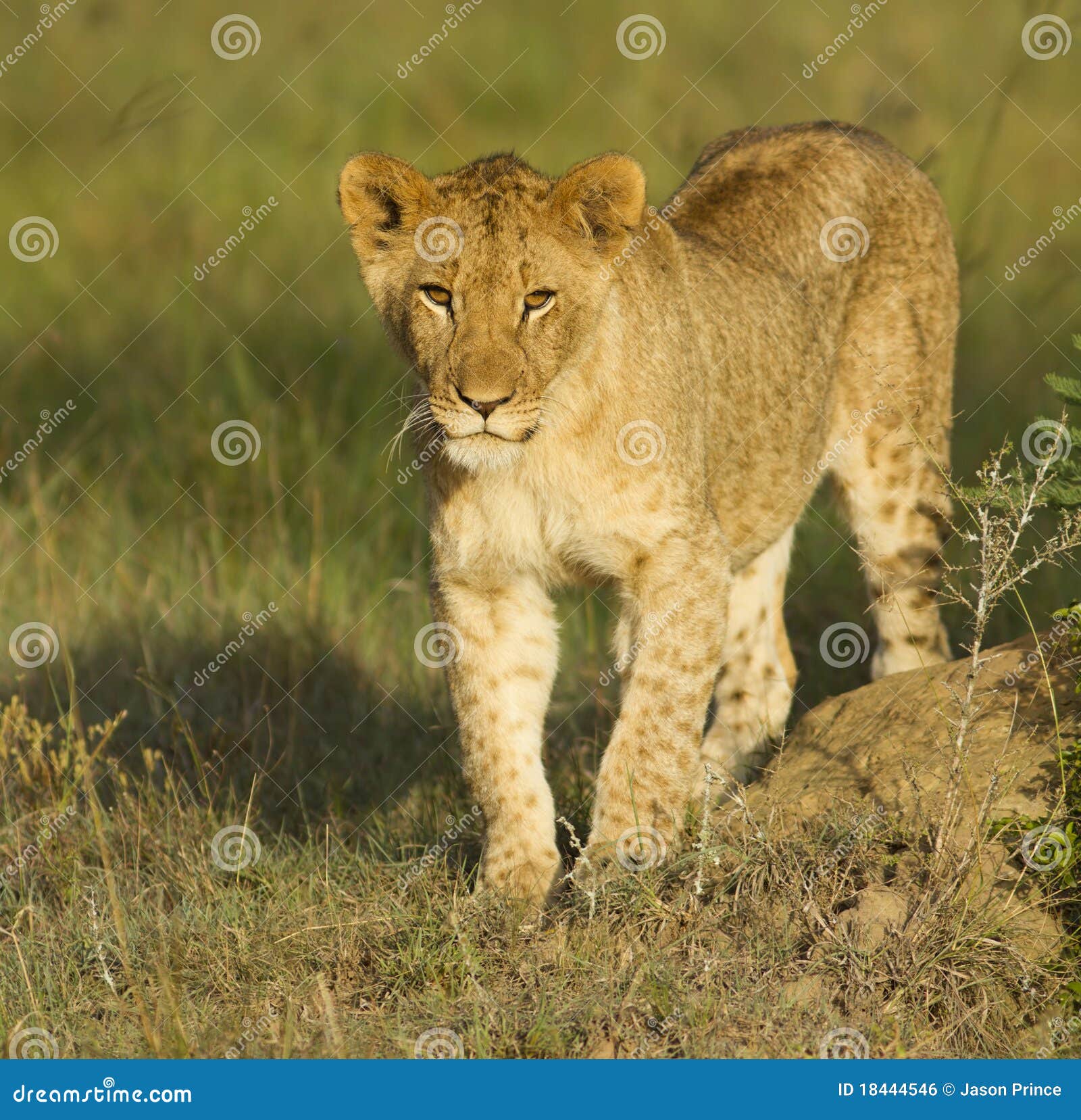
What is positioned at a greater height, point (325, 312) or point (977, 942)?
point (325, 312)

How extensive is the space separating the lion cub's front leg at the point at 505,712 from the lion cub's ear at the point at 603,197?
107cm

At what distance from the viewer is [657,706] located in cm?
445

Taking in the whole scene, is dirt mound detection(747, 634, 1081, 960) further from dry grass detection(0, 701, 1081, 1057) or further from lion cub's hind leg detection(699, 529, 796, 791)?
lion cub's hind leg detection(699, 529, 796, 791)

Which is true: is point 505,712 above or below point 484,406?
below

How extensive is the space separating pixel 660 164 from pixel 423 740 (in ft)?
25.0

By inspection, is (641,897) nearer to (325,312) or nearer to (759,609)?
(759,609)

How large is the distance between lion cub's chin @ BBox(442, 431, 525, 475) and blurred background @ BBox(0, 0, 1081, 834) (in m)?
1.19

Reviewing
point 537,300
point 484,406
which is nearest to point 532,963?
point 484,406

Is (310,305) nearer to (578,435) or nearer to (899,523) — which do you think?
(899,523)

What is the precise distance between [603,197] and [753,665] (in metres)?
2.65

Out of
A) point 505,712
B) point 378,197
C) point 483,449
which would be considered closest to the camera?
point 483,449

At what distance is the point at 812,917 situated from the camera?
3852 millimetres

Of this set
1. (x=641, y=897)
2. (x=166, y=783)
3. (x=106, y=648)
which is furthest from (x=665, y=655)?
(x=106, y=648)

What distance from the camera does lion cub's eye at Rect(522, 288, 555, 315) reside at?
4207mm
